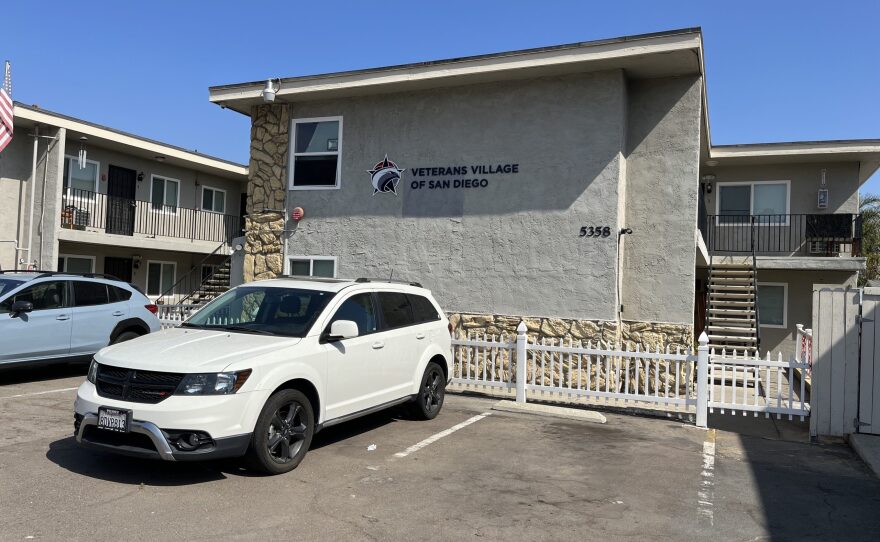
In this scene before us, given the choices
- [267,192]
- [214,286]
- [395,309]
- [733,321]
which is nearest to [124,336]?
[267,192]

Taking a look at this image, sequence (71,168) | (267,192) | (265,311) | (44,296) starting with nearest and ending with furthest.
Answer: (265,311) → (44,296) → (267,192) → (71,168)

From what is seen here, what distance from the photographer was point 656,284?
11.5 meters

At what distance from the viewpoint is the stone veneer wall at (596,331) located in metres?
11.1

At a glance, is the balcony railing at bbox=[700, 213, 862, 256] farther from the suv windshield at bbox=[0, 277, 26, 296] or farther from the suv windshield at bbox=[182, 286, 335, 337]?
the suv windshield at bbox=[0, 277, 26, 296]

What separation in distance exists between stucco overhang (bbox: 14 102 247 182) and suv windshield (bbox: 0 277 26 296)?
8.81 meters

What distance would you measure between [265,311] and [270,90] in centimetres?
758

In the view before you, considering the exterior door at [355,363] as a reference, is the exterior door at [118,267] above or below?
above

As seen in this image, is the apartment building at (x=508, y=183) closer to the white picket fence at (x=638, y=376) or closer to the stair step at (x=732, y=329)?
the stair step at (x=732, y=329)

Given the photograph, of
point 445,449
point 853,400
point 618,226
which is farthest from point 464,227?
point 853,400

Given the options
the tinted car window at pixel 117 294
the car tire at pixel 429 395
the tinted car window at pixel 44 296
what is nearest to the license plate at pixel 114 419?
the car tire at pixel 429 395

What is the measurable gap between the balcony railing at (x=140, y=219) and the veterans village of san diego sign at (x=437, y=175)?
1051 centimetres

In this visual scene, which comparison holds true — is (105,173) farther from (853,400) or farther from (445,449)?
(853,400)

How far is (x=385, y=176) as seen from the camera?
1289 cm

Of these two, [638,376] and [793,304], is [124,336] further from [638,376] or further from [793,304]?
[793,304]
